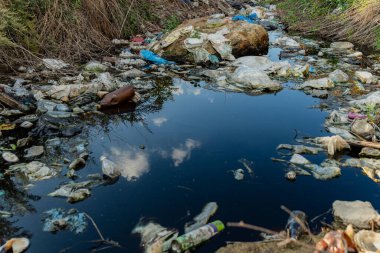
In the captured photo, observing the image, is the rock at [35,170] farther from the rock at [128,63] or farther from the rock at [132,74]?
the rock at [128,63]

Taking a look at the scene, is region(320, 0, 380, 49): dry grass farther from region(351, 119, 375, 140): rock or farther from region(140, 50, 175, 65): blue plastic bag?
region(140, 50, 175, 65): blue plastic bag

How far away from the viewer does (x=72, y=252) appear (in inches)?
70.1

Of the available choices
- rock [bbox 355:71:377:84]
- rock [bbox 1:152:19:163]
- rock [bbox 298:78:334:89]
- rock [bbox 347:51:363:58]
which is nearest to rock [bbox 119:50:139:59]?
rock [bbox 298:78:334:89]

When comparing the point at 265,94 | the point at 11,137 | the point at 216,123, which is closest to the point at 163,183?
the point at 216,123

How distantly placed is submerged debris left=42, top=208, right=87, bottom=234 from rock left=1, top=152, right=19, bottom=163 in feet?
2.21

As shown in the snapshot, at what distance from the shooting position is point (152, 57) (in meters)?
4.96

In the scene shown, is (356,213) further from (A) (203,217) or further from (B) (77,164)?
(B) (77,164)

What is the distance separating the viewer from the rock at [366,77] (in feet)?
13.6

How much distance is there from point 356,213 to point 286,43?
4.45 meters

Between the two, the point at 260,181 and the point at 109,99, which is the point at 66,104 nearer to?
Answer: the point at 109,99

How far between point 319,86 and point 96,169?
267cm

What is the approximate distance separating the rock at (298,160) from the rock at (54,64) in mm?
3035

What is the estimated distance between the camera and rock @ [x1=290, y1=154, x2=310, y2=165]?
8.29ft

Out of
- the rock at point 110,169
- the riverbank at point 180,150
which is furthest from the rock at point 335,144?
the rock at point 110,169
